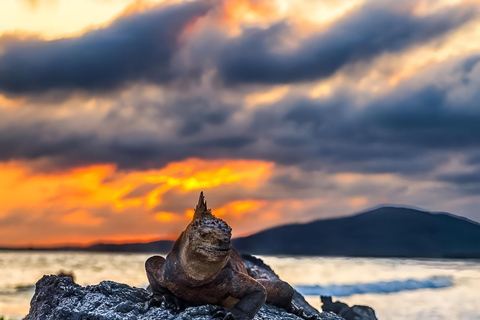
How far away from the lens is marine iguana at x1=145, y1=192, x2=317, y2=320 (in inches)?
349

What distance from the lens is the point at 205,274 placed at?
941cm

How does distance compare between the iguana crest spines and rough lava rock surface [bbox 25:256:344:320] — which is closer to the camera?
rough lava rock surface [bbox 25:256:344:320]

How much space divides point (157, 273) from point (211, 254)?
2.00m

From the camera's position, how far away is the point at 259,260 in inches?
569

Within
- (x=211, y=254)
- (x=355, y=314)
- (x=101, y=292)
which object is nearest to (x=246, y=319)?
(x=211, y=254)

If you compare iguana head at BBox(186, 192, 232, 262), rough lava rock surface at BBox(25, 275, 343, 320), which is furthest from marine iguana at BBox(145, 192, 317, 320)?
rough lava rock surface at BBox(25, 275, 343, 320)

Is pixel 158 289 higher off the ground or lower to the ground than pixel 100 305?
higher

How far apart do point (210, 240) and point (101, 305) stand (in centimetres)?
275

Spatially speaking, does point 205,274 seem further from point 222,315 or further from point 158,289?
point 158,289

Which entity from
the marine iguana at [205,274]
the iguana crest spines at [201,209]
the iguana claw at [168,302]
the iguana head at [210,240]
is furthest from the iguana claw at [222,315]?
the iguana crest spines at [201,209]

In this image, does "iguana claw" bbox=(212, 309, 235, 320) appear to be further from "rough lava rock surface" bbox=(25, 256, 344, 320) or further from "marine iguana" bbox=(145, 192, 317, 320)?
"rough lava rock surface" bbox=(25, 256, 344, 320)

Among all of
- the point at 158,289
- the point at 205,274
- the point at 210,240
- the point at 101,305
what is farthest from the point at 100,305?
the point at 210,240

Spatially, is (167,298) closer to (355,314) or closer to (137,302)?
(137,302)

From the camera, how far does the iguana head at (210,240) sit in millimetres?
8781
